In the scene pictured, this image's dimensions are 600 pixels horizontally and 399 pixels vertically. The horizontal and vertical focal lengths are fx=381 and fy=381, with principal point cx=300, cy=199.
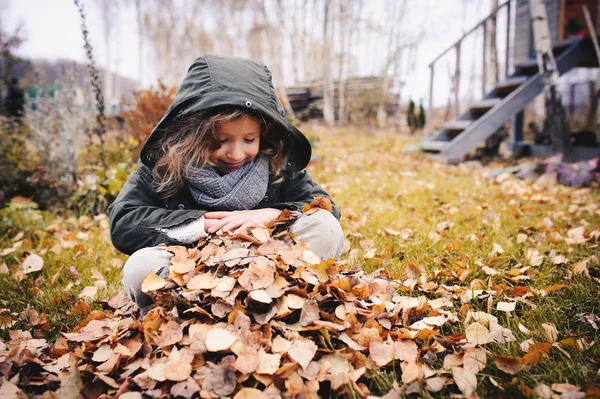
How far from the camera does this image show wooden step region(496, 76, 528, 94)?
5.76 meters

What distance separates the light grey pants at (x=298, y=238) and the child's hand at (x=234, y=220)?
0.15 meters

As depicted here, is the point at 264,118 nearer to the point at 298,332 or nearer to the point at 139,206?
the point at 139,206

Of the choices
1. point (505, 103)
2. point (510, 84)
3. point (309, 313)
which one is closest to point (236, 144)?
point (309, 313)

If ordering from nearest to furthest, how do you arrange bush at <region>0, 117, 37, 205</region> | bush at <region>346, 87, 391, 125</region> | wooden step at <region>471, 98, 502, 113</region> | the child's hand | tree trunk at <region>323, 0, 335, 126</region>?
the child's hand
bush at <region>0, 117, 37, 205</region>
wooden step at <region>471, 98, 502, 113</region>
bush at <region>346, 87, 391, 125</region>
tree trunk at <region>323, 0, 335, 126</region>

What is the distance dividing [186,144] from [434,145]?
5.11m

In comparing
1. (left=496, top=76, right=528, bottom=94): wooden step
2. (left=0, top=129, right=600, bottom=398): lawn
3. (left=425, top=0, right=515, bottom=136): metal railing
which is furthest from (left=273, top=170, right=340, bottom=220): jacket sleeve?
(left=425, top=0, right=515, bottom=136): metal railing

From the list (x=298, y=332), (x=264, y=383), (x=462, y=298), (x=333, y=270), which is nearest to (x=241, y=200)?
(x=333, y=270)

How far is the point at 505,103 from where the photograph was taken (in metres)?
5.34

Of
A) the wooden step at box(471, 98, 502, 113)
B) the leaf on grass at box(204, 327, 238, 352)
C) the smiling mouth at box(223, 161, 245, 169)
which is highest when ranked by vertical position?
the wooden step at box(471, 98, 502, 113)

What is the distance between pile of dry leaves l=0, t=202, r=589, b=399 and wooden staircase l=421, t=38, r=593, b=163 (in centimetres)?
450

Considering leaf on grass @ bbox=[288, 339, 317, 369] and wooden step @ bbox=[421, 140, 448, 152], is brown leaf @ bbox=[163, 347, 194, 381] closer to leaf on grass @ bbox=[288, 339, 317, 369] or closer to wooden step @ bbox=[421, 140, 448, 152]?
leaf on grass @ bbox=[288, 339, 317, 369]

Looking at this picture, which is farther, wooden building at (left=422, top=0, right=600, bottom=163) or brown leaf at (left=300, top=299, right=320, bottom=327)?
wooden building at (left=422, top=0, right=600, bottom=163)

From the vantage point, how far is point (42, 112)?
4020 mm

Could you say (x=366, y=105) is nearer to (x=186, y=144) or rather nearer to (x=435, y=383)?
(x=186, y=144)
